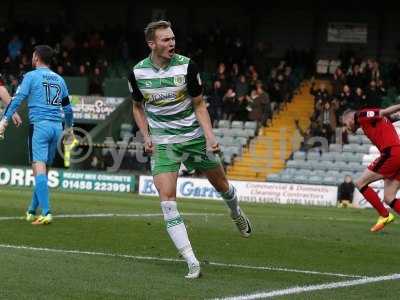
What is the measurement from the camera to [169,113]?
377 inches

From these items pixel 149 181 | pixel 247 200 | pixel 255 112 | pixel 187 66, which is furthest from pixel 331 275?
pixel 255 112

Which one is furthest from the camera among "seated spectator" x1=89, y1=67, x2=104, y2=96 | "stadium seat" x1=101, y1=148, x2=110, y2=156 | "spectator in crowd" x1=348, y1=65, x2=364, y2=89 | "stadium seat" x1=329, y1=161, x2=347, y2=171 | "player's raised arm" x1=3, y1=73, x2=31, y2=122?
"seated spectator" x1=89, y1=67, x2=104, y2=96

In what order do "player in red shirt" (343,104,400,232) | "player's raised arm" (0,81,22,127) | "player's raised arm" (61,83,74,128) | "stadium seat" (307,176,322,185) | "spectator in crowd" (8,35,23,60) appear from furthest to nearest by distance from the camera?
"spectator in crowd" (8,35,23,60) < "stadium seat" (307,176,322,185) < "player in red shirt" (343,104,400,232) < "player's raised arm" (61,83,74,128) < "player's raised arm" (0,81,22,127)

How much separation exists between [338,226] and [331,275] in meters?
6.43

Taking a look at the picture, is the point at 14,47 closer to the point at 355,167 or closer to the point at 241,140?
the point at 241,140

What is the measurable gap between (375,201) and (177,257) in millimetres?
5240

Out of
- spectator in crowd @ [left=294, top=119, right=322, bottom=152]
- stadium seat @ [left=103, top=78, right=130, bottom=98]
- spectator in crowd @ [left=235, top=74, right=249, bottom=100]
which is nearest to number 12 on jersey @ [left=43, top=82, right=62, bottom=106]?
spectator in crowd @ [left=294, top=119, right=322, bottom=152]

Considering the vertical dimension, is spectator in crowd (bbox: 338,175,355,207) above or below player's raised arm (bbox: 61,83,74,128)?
below

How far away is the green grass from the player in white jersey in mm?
800

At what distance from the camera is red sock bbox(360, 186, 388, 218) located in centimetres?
1465

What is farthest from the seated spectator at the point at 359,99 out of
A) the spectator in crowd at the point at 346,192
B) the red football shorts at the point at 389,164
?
the red football shorts at the point at 389,164

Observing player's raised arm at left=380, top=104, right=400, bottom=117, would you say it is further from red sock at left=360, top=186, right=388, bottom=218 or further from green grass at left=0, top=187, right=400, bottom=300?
green grass at left=0, top=187, right=400, bottom=300

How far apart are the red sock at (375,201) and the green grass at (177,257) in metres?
0.36

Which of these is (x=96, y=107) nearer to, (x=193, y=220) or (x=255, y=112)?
(x=255, y=112)
